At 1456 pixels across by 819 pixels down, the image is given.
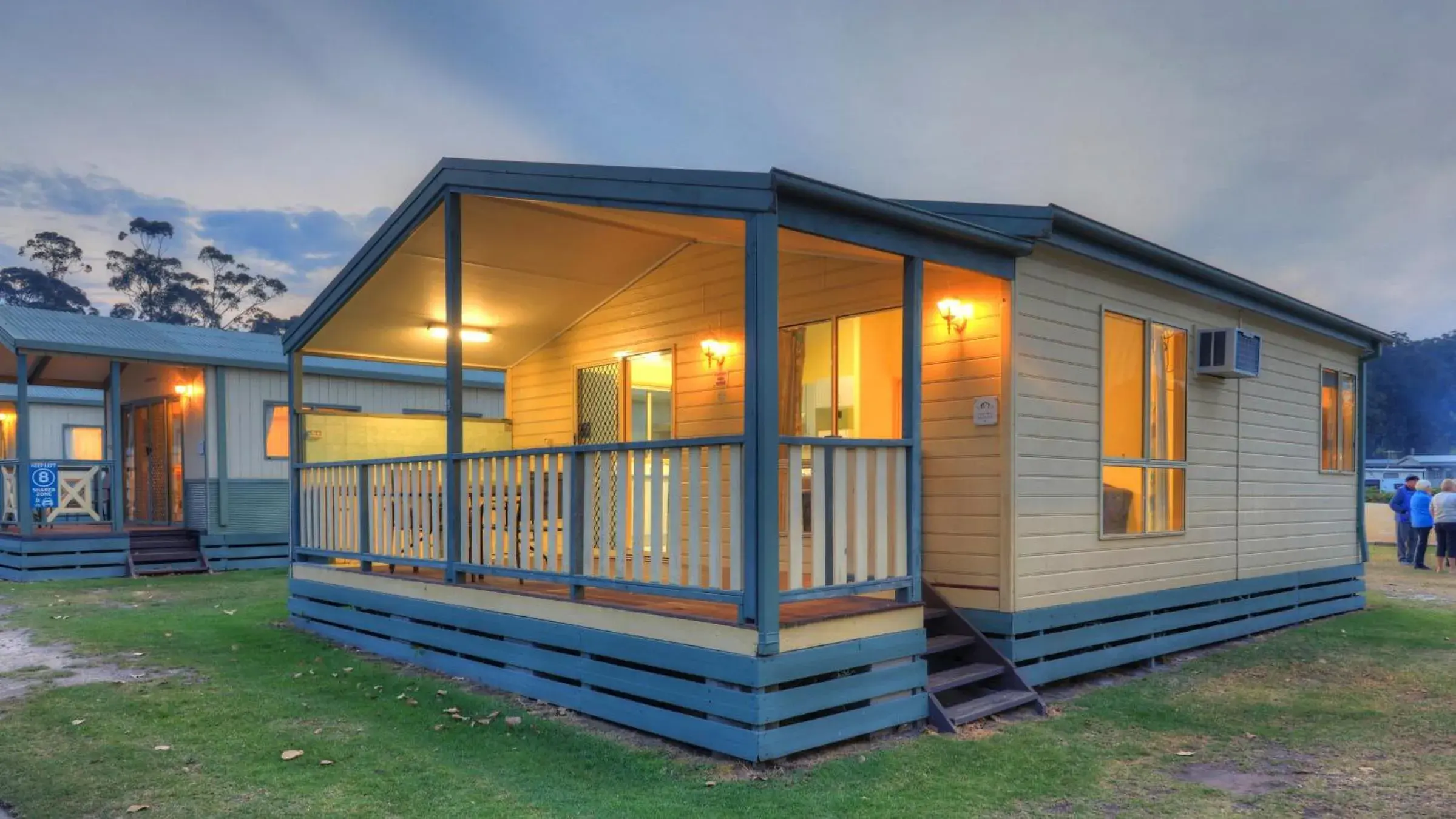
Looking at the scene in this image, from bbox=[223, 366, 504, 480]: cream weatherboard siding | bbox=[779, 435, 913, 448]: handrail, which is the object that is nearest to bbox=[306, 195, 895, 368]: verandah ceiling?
bbox=[779, 435, 913, 448]: handrail

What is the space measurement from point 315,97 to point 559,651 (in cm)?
1893

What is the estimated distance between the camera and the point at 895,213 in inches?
188

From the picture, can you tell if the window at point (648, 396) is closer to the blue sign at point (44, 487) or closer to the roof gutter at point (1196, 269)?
the roof gutter at point (1196, 269)

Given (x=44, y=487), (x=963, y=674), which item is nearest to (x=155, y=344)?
(x=44, y=487)

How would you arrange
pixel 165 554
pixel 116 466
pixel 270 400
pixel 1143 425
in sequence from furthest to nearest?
1. pixel 270 400
2. pixel 165 554
3. pixel 116 466
4. pixel 1143 425

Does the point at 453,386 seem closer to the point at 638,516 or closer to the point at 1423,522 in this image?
the point at 638,516

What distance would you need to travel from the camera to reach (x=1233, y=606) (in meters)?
7.90

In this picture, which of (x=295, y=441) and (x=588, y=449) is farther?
(x=295, y=441)

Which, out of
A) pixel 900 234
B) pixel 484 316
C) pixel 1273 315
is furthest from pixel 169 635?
pixel 1273 315

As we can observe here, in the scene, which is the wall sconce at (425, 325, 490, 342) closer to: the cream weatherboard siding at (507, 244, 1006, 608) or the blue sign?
the cream weatherboard siding at (507, 244, 1006, 608)

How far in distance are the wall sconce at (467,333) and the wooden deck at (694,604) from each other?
3.02 meters

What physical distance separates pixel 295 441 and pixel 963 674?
20.3ft

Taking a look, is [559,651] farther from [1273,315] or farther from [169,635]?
[1273,315]

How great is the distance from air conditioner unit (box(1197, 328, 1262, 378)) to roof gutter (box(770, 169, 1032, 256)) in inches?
107
